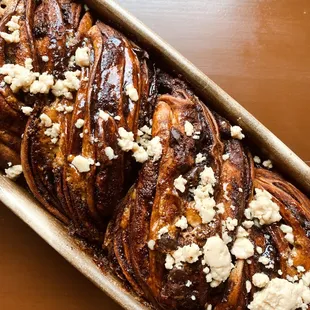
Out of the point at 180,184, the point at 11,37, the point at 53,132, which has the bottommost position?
the point at 180,184

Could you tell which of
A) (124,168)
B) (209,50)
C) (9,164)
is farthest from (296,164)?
(9,164)

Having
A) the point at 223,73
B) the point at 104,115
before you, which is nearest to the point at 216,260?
the point at 104,115

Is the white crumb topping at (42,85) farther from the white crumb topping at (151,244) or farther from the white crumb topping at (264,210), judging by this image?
the white crumb topping at (264,210)

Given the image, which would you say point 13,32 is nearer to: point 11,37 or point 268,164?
point 11,37

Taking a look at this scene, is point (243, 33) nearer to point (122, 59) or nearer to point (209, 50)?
point (209, 50)

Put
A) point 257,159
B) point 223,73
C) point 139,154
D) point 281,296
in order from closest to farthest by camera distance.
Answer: point 281,296, point 139,154, point 257,159, point 223,73

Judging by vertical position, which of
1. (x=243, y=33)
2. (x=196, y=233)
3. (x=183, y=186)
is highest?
(x=243, y=33)

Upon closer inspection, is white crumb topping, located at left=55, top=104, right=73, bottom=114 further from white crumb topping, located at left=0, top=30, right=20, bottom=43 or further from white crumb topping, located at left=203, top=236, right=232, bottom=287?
white crumb topping, located at left=203, top=236, right=232, bottom=287

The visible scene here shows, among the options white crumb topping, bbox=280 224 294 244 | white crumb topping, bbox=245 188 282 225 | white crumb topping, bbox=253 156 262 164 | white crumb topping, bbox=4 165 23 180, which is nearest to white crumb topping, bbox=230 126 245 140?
white crumb topping, bbox=253 156 262 164
